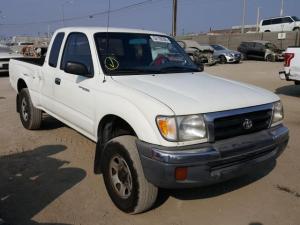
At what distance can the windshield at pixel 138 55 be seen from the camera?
172 inches

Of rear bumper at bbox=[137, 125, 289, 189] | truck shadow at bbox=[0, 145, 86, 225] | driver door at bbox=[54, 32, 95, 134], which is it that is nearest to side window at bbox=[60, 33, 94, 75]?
driver door at bbox=[54, 32, 95, 134]

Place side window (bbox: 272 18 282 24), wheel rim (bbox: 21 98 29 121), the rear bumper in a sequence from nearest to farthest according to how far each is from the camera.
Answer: the rear bumper → wheel rim (bbox: 21 98 29 121) → side window (bbox: 272 18 282 24)

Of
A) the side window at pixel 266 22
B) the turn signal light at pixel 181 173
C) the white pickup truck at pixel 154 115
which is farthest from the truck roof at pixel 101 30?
the side window at pixel 266 22

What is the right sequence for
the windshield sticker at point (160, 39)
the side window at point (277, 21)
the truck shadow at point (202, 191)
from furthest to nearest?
the side window at point (277, 21) → the windshield sticker at point (160, 39) → the truck shadow at point (202, 191)

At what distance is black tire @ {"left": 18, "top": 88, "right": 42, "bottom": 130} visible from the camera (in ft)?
20.7

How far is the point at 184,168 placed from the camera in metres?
3.12

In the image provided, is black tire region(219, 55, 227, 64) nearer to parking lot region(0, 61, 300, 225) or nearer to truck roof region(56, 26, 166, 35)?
parking lot region(0, 61, 300, 225)

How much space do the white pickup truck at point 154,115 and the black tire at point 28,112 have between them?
1231 mm

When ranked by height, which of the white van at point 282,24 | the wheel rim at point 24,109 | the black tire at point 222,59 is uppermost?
the white van at point 282,24

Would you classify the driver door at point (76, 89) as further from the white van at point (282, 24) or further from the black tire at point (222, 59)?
the white van at point (282, 24)

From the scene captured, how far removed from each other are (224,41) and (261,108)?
38.0 m

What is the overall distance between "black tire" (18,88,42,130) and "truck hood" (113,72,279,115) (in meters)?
2.73

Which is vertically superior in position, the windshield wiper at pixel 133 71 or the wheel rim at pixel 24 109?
the windshield wiper at pixel 133 71

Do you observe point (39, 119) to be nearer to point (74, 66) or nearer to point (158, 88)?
point (74, 66)
